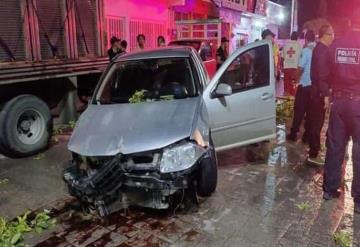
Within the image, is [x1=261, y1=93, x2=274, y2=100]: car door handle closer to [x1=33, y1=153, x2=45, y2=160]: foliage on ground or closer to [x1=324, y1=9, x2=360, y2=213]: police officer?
[x1=324, y1=9, x2=360, y2=213]: police officer

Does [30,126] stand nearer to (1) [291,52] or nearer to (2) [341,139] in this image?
(2) [341,139]

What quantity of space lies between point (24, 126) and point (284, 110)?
575 centimetres

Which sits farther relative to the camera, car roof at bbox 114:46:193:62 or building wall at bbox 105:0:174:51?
building wall at bbox 105:0:174:51

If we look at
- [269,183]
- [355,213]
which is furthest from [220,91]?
[355,213]

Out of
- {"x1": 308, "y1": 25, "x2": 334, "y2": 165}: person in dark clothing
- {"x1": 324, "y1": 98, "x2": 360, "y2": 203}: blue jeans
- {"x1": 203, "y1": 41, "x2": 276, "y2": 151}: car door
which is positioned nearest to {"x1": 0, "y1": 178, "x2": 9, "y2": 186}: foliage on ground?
{"x1": 203, "y1": 41, "x2": 276, "y2": 151}: car door

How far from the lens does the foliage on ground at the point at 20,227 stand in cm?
314

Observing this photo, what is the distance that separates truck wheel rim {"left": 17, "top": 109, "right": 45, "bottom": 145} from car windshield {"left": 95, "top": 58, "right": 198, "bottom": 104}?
5.72ft

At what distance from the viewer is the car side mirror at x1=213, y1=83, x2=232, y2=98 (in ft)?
14.2

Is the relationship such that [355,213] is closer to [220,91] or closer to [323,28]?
[220,91]

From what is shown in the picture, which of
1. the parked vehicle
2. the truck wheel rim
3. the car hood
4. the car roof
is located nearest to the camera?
the car hood

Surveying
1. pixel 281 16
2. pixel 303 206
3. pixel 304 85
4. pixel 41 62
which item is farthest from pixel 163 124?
pixel 281 16

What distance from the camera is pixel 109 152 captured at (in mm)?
3361

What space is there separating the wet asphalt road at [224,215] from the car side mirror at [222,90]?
3.66 ft

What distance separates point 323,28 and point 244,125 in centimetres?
173
